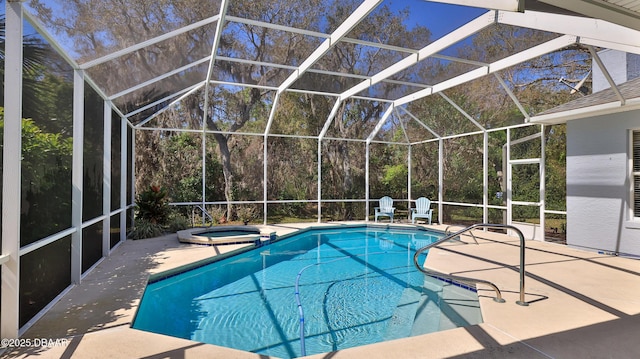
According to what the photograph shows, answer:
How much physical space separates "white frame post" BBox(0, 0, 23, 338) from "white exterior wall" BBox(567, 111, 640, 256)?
9.12 metres

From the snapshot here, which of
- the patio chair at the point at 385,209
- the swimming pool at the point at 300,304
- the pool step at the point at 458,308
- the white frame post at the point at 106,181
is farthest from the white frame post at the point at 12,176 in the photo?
the patio chair at the point at 385,209

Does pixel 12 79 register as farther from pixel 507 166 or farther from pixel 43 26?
pixel 507 166

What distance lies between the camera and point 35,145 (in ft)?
10.9

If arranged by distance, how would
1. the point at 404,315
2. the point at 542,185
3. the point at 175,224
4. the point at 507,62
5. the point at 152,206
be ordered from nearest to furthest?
1. the point at 404,315
2. the point at 507,62
3. the point at 542,185
4. the point at 152,206
5. the point at 175,224

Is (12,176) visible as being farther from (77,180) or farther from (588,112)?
(588,112)

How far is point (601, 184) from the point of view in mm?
6598

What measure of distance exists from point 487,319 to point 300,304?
2371 millimetres

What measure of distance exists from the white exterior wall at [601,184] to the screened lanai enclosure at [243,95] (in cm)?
85

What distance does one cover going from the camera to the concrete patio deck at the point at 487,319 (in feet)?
8.64

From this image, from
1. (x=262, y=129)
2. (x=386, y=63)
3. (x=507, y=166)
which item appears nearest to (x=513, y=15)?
(x=386, y=63)

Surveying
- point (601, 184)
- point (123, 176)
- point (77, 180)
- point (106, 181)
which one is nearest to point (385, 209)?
point (601, 184)

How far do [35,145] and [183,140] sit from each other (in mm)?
9762

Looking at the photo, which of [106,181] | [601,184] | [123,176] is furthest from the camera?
[123,176]

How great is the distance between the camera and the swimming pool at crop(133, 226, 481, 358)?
12.1 ft
